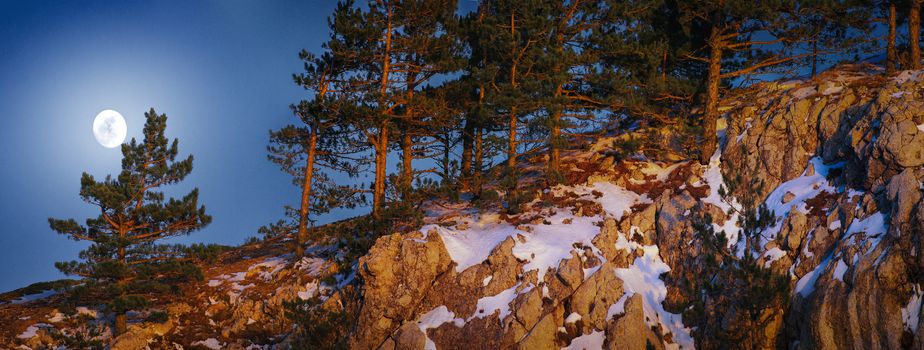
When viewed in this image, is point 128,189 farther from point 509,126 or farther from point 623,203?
point 623,203

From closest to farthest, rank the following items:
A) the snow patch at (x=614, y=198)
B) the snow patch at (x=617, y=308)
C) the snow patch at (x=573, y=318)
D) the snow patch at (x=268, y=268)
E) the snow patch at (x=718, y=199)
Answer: the snow patch at (x=617, y=308) → the snow patch at (x=573, y=318) → the snow patch at (x=718, y=199) → the snow patch at (x=614, y=198) → the snow patch at (x=268, y=268)

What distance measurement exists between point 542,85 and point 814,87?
11949mm

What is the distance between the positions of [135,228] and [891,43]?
3351 centimetres

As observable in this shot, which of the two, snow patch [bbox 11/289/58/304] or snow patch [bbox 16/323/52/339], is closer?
snow patch [bbox 16/323/52/339]

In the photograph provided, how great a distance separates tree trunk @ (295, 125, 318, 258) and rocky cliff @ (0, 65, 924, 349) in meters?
0.99

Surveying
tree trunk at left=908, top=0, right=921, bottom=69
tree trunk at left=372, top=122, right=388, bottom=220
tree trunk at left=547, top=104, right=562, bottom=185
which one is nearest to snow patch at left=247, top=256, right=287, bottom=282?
tree trunk at left=372, top=122, right=388, bottom=220

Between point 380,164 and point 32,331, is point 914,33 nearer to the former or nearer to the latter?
point 380,164

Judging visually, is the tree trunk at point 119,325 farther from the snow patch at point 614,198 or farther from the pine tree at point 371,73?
the snow patch at point 614,198

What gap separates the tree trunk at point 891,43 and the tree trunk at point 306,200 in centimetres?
2640

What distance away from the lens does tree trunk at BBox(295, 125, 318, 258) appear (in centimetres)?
2665

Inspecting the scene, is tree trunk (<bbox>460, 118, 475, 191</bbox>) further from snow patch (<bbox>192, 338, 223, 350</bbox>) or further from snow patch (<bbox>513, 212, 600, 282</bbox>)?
snow patch (<bbox>192, 338, 223, 350</bbox>)

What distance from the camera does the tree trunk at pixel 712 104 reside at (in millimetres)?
24422

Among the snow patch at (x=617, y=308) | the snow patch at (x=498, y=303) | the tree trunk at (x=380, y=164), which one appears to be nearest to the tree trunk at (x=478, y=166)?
the tree trunk at (x=380, y=164)

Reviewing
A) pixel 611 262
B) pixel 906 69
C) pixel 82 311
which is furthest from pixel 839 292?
pixel 82 311
